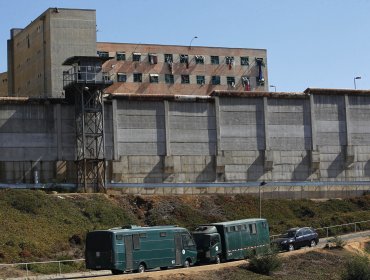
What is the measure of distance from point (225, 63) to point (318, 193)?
34281 millimetres

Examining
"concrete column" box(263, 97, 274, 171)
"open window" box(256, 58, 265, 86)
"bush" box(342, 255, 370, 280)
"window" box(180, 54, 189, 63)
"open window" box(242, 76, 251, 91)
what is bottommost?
"bush" box(342, 255, 370, 280)

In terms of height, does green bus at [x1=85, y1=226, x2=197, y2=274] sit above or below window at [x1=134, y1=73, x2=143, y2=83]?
below

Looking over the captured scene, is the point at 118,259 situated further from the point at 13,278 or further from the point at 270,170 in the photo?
the point at 270,170

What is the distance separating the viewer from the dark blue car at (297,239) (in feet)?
190

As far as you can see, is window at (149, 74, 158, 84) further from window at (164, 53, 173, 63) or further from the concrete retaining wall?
the concrete retaining wall

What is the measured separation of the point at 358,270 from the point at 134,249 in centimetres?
1328

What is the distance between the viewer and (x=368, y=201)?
8244 centimetres

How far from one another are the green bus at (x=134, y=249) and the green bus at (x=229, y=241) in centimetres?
308

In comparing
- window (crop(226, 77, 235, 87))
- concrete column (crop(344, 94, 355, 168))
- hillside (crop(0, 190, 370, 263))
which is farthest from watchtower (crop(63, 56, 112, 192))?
window (crop(226, 77, 235, 87))

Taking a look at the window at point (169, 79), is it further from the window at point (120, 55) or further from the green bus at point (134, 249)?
the green bus at point (134, 249)

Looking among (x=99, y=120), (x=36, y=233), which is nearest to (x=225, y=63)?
(x=99, y=120)

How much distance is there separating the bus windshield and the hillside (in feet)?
27.7

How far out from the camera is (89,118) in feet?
243

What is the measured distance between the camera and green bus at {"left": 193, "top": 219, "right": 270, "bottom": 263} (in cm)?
5078
